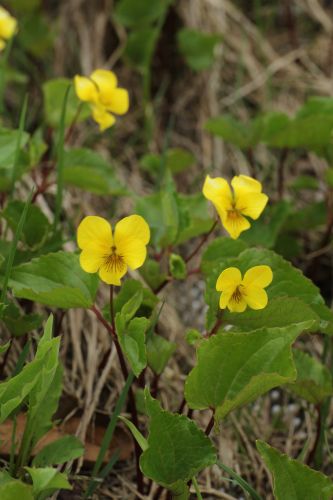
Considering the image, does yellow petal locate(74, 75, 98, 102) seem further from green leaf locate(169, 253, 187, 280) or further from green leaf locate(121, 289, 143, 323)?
green leaf locate(121, 289, 143, 323)

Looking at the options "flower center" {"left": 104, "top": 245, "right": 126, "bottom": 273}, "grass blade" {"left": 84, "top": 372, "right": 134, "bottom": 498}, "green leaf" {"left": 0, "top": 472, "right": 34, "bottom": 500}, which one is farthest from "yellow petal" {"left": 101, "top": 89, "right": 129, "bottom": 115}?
"green leaf" {"left": 0, "top": 472, "right": 34, "bottom": 500}

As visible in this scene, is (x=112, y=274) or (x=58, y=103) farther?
(x=58, y=103)

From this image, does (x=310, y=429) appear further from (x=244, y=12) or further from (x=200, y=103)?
(x=244, y=12)

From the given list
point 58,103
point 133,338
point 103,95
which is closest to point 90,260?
point 133,338

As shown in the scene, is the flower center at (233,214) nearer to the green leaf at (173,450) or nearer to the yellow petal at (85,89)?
the green leaf at (173,450)

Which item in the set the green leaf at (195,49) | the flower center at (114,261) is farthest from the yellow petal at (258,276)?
the green leaf at (195,49)

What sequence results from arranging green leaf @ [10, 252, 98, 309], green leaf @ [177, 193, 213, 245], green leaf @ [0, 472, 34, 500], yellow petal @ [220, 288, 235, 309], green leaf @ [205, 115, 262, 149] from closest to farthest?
green leaf @ [0, 472, 34, 500] → yellow petal @ [220, 288, 235, 309] → green leaf @ [10, 252, 98, 309] → green leaf @ [177, 193, 213, 245] → green leaf @ [205, 115, 262, 149]

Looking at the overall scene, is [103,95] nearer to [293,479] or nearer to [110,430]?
[110,430]

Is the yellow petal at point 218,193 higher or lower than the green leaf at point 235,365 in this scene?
higher
